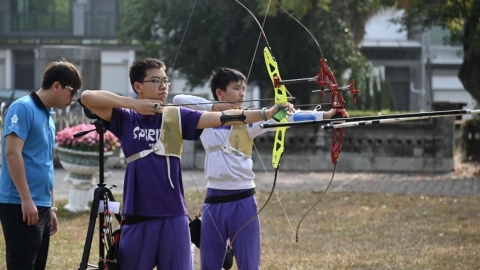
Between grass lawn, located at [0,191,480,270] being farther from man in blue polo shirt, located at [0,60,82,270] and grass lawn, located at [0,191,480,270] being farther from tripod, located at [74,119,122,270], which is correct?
tripod, located at [74,119,122,270]

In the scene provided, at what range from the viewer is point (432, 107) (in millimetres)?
19812

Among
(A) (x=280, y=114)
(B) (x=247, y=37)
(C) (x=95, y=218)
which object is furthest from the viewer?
(B) (x=247, y=37)

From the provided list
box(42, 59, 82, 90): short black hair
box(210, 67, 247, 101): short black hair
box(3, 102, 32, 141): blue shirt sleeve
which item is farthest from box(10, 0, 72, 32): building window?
box(3, 102, 32, 141): blue shirt sleeve

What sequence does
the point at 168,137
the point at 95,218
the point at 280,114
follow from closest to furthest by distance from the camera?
the point at 280,114
the point at 168,137
the point at 95,218

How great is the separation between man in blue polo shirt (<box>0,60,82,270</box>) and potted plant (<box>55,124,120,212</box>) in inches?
239

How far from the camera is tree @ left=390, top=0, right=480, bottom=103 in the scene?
15140mm

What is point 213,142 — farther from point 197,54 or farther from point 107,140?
point 197,54

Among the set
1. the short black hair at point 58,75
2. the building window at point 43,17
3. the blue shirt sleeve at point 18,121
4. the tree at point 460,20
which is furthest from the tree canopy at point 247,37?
the building window at point 43,17

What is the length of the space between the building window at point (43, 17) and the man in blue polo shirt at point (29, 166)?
3460cm

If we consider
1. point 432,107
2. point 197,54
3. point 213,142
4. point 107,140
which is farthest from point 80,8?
point 213,142

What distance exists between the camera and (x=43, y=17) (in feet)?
129

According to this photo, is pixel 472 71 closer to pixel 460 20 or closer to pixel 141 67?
pixel 460 20

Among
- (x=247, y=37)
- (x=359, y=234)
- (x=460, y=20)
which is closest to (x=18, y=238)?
(x=359, y=234)

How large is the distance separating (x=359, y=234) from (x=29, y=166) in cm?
551
